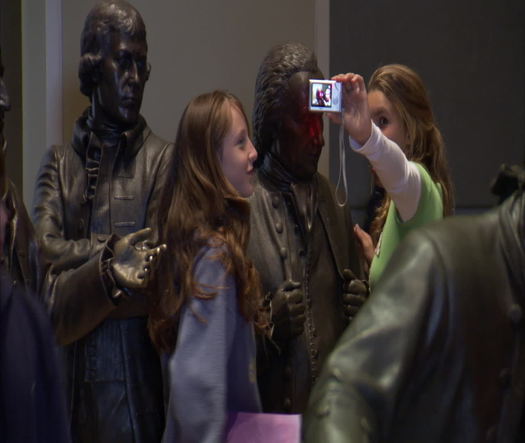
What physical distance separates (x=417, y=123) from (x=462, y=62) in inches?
54.6

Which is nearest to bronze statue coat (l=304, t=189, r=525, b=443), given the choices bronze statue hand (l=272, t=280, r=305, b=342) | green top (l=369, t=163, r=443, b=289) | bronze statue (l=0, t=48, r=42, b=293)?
green top (l=369, t=163, r=443, b=289)

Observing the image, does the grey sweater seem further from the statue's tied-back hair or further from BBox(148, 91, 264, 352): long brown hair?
the statue's tied-back hair

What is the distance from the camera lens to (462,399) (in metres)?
1.32

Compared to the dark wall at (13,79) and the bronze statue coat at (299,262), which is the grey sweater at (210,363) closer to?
the bronze statue coat at (299,262)

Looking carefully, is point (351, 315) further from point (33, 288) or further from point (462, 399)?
point (462, 399)

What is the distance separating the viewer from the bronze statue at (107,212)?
9.88 ft

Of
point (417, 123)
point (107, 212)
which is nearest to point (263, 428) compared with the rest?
point (417, 123)

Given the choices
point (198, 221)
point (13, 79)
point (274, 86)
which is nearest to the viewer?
point (198, 221)

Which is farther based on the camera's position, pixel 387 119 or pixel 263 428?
pixel 387 119

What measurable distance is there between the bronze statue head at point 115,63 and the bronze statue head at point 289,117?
46cm

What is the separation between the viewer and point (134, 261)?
8.66 ft

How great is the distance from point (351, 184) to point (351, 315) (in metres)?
1.20

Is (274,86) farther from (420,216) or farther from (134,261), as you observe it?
(420,216)

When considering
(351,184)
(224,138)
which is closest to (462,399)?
(224,138)
